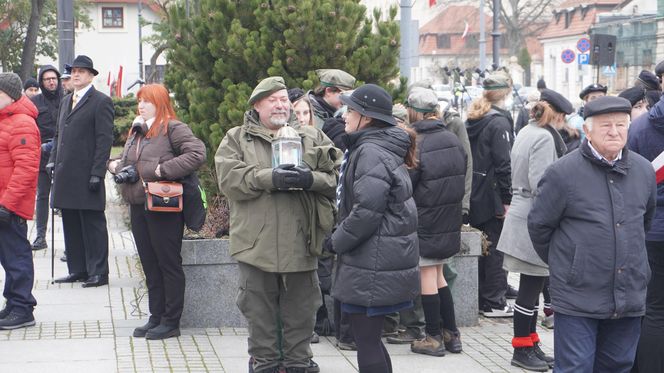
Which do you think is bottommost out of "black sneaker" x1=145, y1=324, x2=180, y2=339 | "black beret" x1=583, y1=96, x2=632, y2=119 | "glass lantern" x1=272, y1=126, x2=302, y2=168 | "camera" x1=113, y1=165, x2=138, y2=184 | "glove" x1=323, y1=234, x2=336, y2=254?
"black sneaker" x1=145, y1=324, x2=180, y2=339

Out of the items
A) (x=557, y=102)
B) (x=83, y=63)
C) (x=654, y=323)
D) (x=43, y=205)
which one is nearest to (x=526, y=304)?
(x=654, y=323)

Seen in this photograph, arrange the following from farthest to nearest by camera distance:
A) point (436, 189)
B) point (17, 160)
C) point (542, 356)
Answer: point (17, 160)
point (436, 189)
point (542, 356)

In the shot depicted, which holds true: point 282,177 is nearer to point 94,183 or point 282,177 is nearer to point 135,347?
point 135,347

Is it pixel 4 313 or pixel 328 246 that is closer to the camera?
pixel 328 246

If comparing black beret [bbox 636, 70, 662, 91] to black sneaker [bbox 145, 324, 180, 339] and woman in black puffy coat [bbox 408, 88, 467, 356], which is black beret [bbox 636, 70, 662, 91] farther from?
black sneaker [bbox 145, 324, 180, 339]

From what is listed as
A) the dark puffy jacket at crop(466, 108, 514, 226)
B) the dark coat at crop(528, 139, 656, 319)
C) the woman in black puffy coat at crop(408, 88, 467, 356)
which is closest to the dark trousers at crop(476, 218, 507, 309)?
the dark puffy jacket at crop(466, 108, 514, 226)

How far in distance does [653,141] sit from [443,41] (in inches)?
4362

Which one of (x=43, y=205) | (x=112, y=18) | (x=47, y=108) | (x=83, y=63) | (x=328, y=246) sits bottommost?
(x=43, y=205)

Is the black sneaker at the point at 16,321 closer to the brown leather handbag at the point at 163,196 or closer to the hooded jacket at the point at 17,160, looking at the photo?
the hooded jacket at the point at 17,160

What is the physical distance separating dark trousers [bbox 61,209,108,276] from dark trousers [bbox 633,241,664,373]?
17.2ft

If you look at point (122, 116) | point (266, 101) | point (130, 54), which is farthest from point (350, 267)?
point (130, 54)

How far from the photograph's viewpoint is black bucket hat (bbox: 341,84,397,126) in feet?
19.6

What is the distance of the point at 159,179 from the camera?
7.70m

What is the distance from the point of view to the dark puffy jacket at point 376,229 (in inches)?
229
